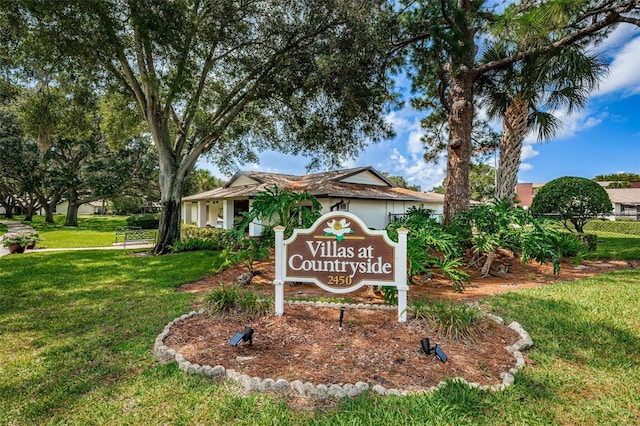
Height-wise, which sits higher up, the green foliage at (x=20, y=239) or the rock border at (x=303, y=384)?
the green foliage at (x=20, y=239)

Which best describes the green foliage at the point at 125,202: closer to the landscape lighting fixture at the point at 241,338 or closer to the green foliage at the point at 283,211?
the green foliage at the point at 283,211

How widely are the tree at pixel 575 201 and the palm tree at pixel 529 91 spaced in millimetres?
1840

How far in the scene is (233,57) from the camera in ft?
34.9

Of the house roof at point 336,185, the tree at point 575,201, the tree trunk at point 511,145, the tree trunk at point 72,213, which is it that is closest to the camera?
the tree trunk at point 511,145

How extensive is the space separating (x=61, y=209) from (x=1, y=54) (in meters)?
61.6

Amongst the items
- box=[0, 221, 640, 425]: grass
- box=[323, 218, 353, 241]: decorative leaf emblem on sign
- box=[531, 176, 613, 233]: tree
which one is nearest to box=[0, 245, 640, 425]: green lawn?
box=[0, 221, 640, 425]: grass

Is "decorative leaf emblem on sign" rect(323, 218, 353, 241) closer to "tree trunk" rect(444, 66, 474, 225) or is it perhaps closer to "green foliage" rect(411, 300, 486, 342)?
"green foliage" rect(411, 300, 486, 342)

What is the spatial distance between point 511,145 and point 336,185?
25.0 ft

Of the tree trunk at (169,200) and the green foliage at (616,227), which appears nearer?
the tree trunk at (169,200)

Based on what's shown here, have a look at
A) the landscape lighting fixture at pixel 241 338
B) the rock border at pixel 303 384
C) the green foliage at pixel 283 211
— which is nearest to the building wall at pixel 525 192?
the green foliage at pixel 283 211

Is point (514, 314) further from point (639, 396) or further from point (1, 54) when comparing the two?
point (1, 54)

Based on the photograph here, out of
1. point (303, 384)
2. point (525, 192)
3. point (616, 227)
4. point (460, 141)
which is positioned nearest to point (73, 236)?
point (460, 141)

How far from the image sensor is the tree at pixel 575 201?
9.95 meters

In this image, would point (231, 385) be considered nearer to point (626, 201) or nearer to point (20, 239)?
point (20, 239)
